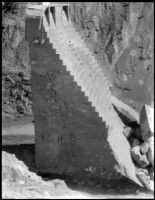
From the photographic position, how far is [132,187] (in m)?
13.1

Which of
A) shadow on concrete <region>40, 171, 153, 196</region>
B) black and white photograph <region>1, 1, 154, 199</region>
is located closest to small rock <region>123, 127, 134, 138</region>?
black and white photograph <region>1, 1, 154, 199</region>

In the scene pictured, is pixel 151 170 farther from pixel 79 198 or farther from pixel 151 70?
pixel 151 70

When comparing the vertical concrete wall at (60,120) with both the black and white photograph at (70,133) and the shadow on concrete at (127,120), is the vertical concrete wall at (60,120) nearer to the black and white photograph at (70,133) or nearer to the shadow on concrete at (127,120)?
the black and white photograph at (70,133)

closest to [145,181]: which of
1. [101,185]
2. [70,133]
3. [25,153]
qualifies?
[101,185]

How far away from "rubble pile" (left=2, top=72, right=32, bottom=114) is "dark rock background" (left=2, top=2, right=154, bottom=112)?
0.19 feet

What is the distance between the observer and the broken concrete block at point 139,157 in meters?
13.4

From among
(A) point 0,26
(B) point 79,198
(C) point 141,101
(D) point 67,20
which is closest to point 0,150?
(B) point 79,198

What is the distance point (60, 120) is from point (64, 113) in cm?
24

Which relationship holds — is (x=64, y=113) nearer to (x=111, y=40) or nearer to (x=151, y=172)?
(x=151, y=172)

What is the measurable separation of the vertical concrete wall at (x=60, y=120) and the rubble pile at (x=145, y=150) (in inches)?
32.0

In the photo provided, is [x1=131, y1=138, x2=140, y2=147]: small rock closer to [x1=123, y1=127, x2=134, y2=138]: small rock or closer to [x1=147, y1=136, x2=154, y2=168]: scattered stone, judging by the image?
[x1=123, y1=127, x2=134, y2=138]: small rock

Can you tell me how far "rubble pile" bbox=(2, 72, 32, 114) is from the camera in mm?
27891

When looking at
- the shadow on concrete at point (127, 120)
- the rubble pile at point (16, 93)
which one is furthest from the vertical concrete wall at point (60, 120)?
the rubble pile at point (16, 93)

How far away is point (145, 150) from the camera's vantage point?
13391 mm
